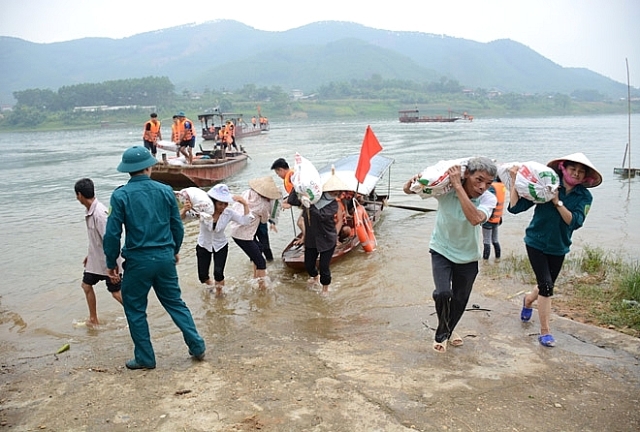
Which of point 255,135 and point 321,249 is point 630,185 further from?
point 255,135

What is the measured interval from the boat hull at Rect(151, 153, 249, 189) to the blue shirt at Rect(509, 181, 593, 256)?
1295 centimetres

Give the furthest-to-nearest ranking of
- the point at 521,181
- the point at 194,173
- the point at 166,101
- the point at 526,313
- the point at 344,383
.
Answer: the point at 166,101 < the point at 194,173 < the point at 526,313 < the point at 521,181 < the point at 344,383

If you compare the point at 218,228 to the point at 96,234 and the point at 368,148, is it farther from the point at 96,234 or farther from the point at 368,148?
the point at 368,148

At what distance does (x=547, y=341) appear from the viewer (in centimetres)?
464

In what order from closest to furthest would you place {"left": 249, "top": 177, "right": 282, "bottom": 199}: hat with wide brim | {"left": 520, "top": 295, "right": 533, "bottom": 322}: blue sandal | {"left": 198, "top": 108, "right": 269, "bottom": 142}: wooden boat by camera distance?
1. {"left": 520, "top": 295, "right": 533, "bottom": 322}: blue sandal
2. {"left": 249, "top": 177, "right": 282, "bottom": 199}: hat with wide brim
3. {"left": 198, "top": 108, "right": 269, "bottom": 142}: wooden boat

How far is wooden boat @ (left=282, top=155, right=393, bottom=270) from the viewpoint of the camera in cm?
779

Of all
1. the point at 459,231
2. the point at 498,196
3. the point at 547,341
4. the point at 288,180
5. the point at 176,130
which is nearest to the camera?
the point at 459,231

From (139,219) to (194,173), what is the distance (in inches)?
538

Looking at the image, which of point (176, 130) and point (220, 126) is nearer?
point (176, 130)

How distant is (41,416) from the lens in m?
3.46

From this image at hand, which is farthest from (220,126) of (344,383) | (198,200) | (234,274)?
(344,383)

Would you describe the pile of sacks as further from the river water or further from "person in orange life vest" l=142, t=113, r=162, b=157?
"person in orange life vest" l=142, t=113, r=162, b=157

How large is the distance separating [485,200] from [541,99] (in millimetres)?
116495

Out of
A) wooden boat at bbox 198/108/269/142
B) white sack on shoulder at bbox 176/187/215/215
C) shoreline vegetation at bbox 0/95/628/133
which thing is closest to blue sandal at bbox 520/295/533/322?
white sack on shoulder at bbox 176/187/215/215
